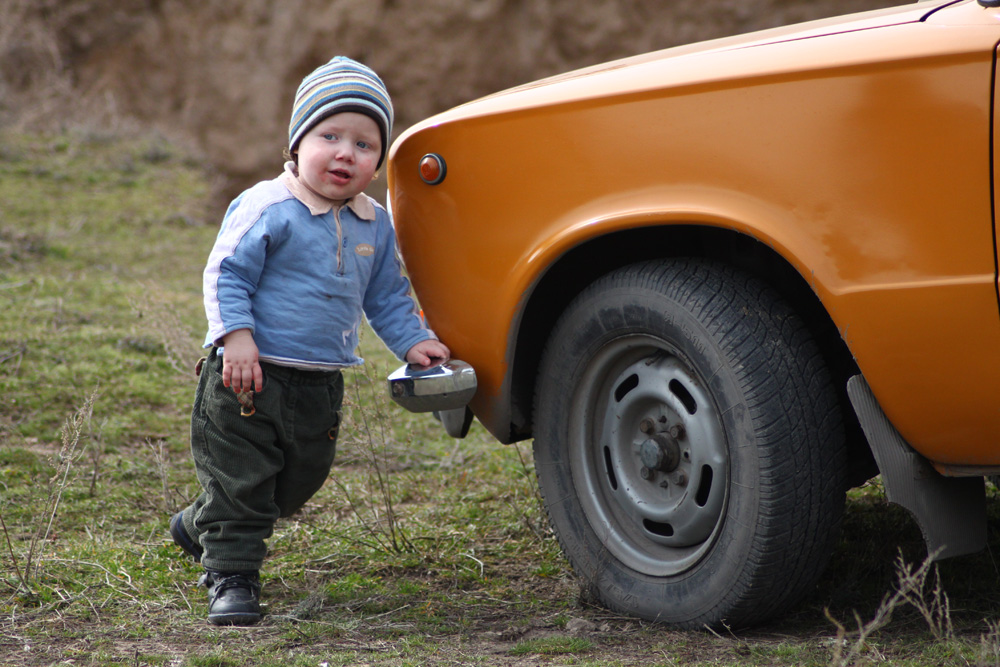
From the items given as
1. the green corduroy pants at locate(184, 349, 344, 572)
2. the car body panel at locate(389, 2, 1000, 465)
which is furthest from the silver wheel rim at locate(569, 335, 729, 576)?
the green corduroy pants at locate(184, 349, 344, 572)

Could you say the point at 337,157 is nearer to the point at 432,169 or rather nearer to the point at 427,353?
the point at 432,169

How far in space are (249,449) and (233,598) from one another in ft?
1.21

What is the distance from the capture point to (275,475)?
2697 mm

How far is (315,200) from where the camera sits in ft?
8.50

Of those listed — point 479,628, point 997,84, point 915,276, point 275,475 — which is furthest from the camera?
point 275,475

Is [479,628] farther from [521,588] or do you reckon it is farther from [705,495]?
[705,495]

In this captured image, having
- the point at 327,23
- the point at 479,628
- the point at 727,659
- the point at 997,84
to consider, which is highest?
the point at 327,23

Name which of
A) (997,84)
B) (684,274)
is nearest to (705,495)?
(684,274)

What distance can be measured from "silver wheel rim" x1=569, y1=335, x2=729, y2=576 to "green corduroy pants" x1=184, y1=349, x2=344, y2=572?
688mm

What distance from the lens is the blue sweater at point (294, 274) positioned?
8.13ft

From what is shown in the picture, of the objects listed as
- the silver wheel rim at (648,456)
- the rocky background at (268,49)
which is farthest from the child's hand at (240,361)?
the rocky background at (268,49)

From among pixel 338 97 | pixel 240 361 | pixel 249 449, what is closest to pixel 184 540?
pixel 249 449

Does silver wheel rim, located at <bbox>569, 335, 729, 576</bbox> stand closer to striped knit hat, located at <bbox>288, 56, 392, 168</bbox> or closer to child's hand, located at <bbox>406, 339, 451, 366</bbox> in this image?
child's hand, located at <bbox>406, 339, 451, 366</bbox>

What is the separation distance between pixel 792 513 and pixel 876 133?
0.77m
